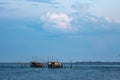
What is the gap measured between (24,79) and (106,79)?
2357 centimetres

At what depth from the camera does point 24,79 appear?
362 ft

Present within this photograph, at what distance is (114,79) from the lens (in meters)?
107

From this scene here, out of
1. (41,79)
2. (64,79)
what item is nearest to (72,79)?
(64,79)

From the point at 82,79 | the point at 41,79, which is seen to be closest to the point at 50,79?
the point at 41,79

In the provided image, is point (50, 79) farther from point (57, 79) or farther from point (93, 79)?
point (93, 79)

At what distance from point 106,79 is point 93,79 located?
12.5ft

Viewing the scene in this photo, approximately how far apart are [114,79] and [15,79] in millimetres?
28493

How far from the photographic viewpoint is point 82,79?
354 feet

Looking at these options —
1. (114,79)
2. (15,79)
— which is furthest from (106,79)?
(15,79)

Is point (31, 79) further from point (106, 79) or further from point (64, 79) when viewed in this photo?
point (106, 79)

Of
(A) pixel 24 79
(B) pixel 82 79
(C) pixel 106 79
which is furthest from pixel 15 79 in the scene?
(C) pixel 106 79

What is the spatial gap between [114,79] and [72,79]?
38.9 ft

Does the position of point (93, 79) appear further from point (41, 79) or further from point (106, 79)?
point (41, 79)

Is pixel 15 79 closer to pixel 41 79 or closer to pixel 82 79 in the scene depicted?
pixel 41 79
